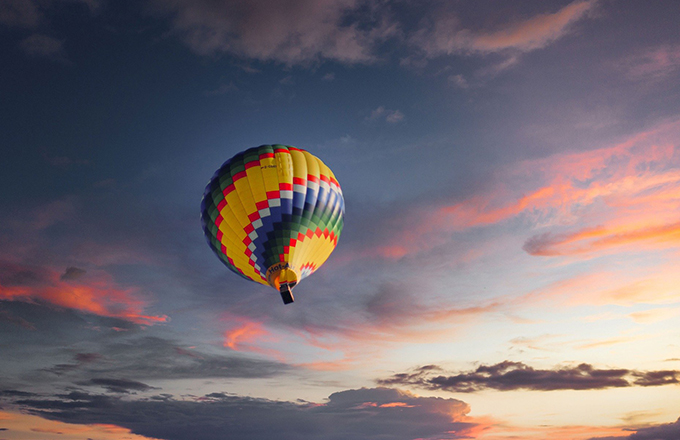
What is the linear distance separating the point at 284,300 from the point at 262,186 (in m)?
9.98

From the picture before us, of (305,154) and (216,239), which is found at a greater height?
(305,154)

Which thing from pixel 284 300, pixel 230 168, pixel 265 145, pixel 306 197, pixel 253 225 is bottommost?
pixel 284 300

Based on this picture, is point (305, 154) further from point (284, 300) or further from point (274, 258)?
point (284, 300)

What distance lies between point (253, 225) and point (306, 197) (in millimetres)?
5191

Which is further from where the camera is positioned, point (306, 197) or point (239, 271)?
point (239, 271)

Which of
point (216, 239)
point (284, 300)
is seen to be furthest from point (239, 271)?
point (284, 300)

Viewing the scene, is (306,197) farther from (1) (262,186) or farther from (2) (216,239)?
(2) (216,239)

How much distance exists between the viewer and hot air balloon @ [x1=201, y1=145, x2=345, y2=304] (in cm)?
3484

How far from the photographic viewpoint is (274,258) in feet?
114

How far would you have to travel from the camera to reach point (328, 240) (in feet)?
125

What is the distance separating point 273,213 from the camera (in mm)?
34812

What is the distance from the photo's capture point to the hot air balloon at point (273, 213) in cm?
3484

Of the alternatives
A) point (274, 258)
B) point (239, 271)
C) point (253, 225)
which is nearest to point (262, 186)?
point (253, 225)

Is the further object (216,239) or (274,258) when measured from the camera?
(216,239)
